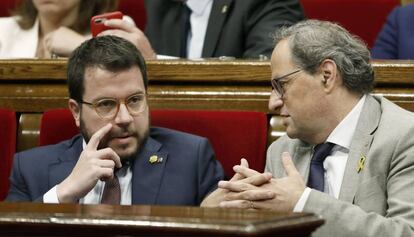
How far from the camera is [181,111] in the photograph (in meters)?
1.52

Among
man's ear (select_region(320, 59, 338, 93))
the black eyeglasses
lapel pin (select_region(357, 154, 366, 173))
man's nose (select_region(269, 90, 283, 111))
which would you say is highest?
man's ear (select_region(320, 59, 338, 93))

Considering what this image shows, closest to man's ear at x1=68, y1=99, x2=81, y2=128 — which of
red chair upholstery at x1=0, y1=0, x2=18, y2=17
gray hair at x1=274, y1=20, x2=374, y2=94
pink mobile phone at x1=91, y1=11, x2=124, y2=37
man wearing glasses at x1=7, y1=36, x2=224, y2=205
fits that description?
man wearing glasses at x1=7, y1=36, x2=224, y2=205

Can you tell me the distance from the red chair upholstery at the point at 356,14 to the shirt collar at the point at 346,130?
0.75 metres

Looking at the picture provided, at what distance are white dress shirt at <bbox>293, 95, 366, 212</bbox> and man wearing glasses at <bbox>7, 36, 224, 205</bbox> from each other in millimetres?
195

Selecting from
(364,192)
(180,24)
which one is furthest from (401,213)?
(180,24)

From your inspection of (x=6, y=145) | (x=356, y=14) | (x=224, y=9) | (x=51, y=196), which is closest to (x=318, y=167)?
(x=51, y=196)

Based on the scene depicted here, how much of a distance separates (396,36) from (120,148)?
74cm

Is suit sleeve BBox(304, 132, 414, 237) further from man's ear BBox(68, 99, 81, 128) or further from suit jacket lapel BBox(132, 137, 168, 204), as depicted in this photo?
man's ear BBox(68, 99, 81, 128)

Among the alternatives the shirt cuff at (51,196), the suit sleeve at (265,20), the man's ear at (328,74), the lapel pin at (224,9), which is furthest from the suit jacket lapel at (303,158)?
the lapel pin at (224,9)

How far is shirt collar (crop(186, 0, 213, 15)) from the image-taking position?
1914mm

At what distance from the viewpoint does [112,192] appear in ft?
4.71

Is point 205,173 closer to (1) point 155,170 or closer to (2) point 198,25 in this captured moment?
(1) point 155,170

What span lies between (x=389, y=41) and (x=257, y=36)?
0.29 metres

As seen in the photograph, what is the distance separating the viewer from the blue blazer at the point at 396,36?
1.92m
